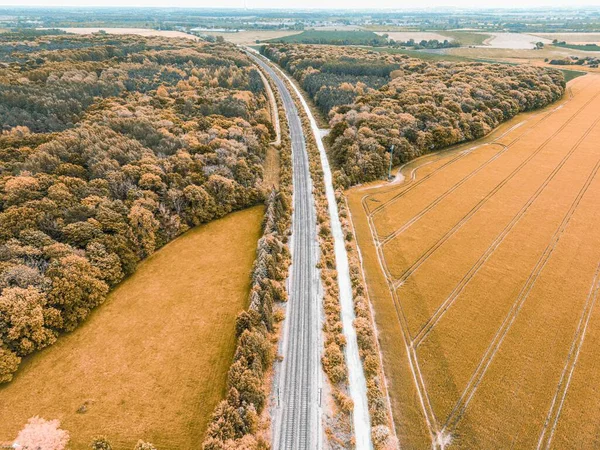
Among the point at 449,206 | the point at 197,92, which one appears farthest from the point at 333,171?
the point at 197,92

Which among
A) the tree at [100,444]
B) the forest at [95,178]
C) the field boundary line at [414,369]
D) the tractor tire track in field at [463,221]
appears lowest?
the field boundary line at [414,369]

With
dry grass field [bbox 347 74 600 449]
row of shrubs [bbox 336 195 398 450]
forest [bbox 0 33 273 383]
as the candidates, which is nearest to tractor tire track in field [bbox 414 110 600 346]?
dry grass field [bbox 347 74 600 449]

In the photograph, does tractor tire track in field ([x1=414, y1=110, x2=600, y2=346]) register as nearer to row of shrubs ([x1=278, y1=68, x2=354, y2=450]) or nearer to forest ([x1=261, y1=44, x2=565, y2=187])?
row of shrubs ([x1=278, y1=68, x2=354, y2=450])

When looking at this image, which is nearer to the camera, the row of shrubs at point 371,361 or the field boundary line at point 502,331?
the row of shrubs at point 371,361

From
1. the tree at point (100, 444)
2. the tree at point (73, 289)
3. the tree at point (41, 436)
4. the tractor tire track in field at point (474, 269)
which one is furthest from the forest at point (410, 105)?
the tree at point (41, 436)

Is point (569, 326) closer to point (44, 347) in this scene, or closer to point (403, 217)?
point (403, 217)

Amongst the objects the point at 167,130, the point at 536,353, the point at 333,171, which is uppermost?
the point at 167,130

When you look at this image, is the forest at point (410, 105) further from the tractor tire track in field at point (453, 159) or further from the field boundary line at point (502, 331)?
the field boundary line at point (502, 331)
